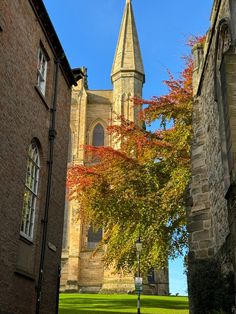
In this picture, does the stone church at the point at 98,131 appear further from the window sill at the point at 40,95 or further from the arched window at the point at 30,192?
the arched window at the point at 30,192

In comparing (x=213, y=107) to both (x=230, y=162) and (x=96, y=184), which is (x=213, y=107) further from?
(x=96, y=184)

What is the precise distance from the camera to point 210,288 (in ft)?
36.3

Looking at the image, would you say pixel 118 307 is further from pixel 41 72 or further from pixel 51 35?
pixel 51 35

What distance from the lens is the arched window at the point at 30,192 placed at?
13.3 metres

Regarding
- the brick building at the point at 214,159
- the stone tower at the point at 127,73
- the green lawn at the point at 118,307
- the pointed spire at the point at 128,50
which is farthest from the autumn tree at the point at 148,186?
the pointed spire at the point at 128,50

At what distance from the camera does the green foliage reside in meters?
Result: 10.2

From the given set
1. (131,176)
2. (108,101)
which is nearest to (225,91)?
(131,176)

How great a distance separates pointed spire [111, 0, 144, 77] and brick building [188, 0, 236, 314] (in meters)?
34.7

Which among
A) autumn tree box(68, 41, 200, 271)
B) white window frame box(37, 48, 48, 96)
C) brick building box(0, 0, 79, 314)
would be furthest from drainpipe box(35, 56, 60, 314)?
autumn tree box(68, 41, 200, 271)

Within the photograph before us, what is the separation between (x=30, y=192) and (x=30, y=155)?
1061 millimetres

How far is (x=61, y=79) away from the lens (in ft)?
55.8

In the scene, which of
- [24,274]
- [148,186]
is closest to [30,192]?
[24,274]

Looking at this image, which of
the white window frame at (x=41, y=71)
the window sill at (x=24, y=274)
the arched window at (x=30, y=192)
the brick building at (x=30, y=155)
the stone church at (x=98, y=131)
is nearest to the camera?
the brick building at (x=30, y=155)

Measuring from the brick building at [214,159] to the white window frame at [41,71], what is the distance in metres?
4.91
